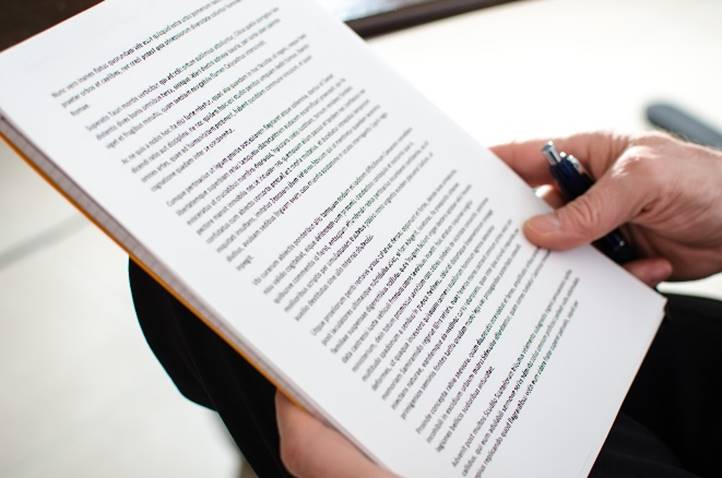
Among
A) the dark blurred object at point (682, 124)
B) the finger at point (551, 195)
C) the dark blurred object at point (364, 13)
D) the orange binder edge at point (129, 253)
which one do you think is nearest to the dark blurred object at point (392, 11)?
the dark blurred object at point (364, 13)

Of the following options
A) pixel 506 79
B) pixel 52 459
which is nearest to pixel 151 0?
pixel 52 459

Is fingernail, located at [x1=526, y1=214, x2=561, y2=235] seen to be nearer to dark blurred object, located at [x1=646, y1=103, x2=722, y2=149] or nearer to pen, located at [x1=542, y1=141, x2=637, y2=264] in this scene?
pen, located at [x1=542, y1=141, x2=637, y2=264]

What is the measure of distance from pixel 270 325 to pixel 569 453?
244 mm

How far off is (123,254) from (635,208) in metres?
0.73

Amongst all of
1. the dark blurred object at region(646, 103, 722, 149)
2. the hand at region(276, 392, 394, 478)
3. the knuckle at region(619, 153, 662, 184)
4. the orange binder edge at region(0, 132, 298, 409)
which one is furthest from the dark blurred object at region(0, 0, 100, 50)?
the dark blurred object at region(646, 103, 722, 149)

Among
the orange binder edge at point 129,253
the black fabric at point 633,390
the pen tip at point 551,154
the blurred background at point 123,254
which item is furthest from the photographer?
the blurred background at point 123,254

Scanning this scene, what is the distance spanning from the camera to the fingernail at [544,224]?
1.52 feet

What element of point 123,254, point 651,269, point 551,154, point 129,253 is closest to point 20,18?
point 123,254

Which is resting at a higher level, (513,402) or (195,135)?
(195,135)

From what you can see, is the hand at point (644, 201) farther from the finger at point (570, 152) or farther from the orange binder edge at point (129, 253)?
the orange binder edge at point (129, 253)

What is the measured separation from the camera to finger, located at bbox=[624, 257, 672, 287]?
0.56 m

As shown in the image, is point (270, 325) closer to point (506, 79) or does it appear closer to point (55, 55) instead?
point (55, 55)

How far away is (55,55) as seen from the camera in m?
0.31

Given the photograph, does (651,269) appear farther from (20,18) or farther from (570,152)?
(20,18)
